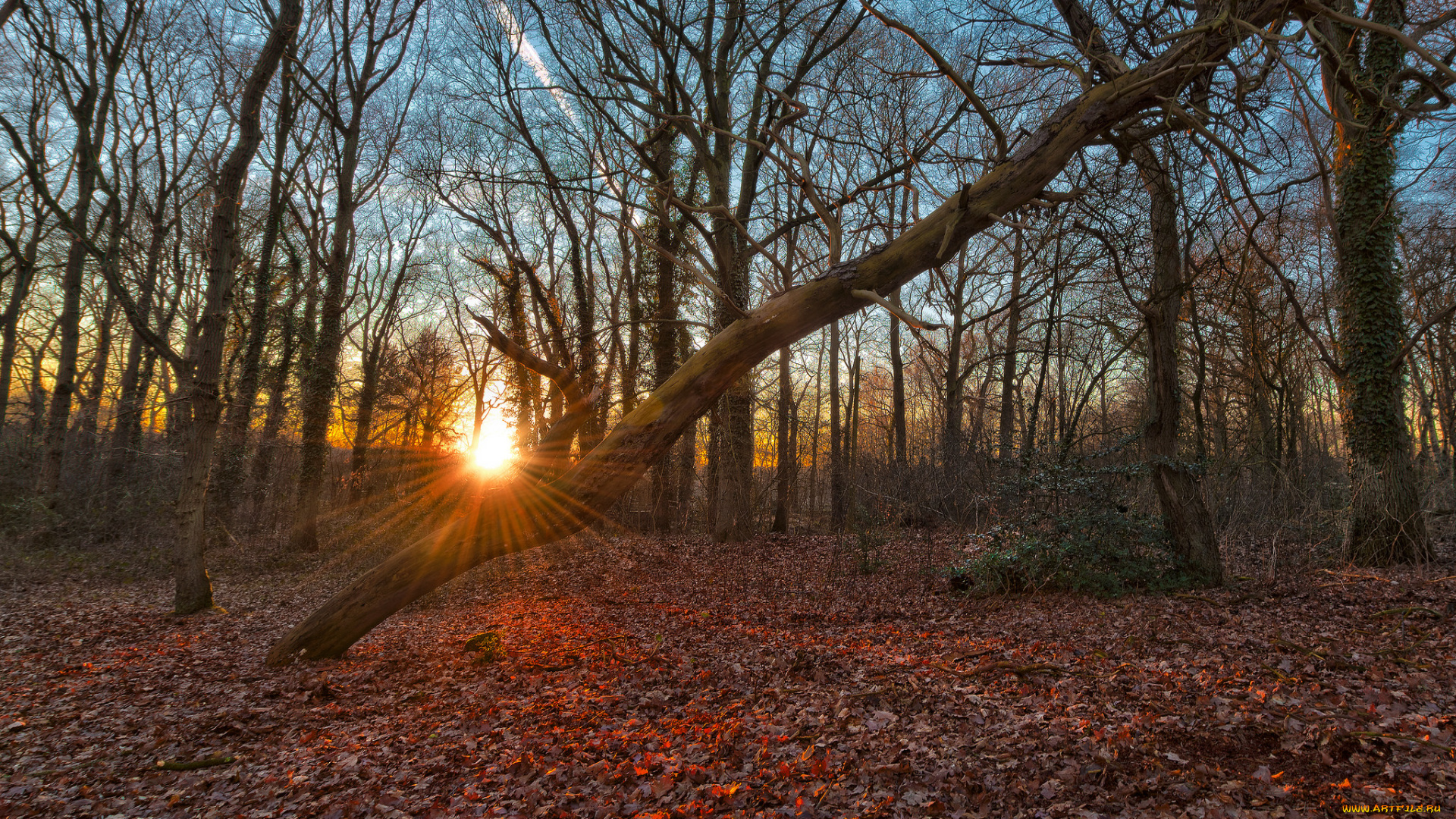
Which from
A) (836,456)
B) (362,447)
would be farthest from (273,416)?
(836,456)

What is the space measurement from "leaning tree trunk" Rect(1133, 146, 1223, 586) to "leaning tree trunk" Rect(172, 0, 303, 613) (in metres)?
10.0

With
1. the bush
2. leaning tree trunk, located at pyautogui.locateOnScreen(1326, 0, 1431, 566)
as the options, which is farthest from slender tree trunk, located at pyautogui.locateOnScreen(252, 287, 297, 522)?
leaning tree trunk, located at pyautogui.locateOnScreen(1326, 0, 1431, 566)

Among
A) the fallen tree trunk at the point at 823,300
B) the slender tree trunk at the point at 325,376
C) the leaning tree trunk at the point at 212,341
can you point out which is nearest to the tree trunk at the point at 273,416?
the slender tree trunk at the point at 325,376

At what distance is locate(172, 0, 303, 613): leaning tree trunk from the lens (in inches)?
280

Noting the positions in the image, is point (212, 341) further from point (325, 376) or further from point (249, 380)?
point (249, 380)

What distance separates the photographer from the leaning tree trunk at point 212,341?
7.12 meters

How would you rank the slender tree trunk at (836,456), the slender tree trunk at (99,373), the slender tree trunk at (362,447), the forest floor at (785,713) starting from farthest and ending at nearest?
the slender tree trunk at (836,456), the slender tree trunk at (362,447), the slender tree trunk at (99,373), the forest floor at (785,713)

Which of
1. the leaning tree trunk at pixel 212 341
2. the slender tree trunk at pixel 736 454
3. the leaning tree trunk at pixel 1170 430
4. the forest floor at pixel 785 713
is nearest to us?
the forest floor at pixel 785 713

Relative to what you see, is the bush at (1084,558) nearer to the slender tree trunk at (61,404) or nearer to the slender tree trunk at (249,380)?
the slender tree trunk at (249,380)

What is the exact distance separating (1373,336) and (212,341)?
1344 cm

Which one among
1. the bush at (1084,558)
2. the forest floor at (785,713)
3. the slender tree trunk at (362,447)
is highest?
the slender tree trunk at (362,447)

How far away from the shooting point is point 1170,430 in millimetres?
6691

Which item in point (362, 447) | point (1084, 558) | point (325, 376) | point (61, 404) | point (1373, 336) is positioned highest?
point (325, 376)

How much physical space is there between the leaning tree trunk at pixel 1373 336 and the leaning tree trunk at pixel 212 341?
12.1 metres
